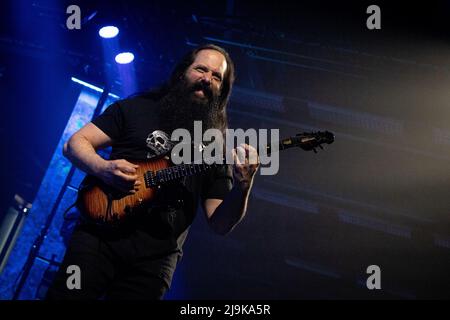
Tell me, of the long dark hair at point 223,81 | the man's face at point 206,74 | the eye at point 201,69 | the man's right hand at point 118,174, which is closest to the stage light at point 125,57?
the long dark hair at point 223,81

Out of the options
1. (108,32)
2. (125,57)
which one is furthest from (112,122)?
(125,57)

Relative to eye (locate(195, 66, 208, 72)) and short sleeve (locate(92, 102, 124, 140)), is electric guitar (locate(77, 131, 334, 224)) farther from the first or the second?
eye (locate(195, 66, 208, 72))

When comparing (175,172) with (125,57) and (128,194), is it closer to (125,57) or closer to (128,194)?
(128,194)

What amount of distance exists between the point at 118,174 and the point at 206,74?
1003mm

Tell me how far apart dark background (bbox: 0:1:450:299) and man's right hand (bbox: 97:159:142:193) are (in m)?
3.44

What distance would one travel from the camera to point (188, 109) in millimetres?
2768

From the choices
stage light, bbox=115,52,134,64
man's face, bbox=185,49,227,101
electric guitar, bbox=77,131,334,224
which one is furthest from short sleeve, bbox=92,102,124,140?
stage light, bbox=115,52,134,64

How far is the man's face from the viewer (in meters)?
2.81

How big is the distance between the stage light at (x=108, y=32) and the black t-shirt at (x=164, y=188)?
3.23 meters

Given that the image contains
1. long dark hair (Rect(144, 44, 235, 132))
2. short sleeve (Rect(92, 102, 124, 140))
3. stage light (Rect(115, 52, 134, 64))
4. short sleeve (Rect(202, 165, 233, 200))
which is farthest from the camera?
stage light (Rect(115, 52, 134, 64))

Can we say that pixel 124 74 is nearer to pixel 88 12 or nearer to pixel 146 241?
pixel 88 12

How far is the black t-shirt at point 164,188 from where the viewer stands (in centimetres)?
226

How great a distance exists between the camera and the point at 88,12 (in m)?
5.39
